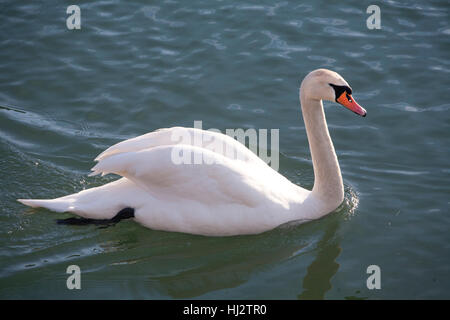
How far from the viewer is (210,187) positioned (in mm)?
6879

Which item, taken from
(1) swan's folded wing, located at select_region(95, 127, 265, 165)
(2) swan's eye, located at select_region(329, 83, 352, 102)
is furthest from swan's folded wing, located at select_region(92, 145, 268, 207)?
(2) swan's eye, located at select_region(329, 83, 352, 102)

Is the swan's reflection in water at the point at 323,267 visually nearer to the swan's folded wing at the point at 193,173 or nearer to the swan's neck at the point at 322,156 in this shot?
the swan's neck at the point at 322,156

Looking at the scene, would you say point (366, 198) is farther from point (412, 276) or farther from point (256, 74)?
point (256, 74)

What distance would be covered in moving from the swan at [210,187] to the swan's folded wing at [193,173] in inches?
0.4

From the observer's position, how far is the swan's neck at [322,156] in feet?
23.9

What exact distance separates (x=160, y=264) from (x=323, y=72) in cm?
268

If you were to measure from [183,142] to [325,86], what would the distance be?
1.65m

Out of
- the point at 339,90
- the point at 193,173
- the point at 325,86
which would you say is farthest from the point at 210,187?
the point at 339,90

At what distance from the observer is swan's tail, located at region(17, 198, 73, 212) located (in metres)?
7.24

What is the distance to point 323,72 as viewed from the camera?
705 centimetres

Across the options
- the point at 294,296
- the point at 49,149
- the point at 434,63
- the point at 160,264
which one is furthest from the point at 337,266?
the point at 434,63

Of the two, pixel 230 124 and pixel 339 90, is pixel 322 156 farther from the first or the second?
pixel 230 124

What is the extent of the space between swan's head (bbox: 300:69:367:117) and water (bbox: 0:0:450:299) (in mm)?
1419

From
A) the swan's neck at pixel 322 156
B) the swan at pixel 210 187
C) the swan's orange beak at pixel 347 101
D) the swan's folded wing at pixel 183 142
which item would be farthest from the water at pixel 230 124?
the swan's orange beak at pixel 347 101
